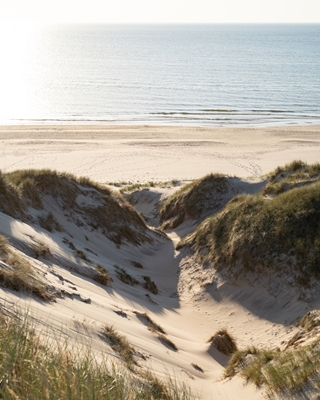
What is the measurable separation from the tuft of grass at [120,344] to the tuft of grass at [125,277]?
478 centimetres

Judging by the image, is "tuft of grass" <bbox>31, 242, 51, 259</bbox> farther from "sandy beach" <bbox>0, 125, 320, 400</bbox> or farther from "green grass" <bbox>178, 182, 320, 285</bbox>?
"green grass" <bbox>178, 182, 320, 285</bbox>

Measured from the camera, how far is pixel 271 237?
38.6 feet

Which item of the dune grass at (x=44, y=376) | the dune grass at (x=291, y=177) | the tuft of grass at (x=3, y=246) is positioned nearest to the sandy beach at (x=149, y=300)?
the tuft of grass at (x=3, y=246)

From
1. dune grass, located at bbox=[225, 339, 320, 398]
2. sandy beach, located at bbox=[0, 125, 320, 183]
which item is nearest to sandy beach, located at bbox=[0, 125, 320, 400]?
dune grass, located at bbox=[225, 339, 320, 398]

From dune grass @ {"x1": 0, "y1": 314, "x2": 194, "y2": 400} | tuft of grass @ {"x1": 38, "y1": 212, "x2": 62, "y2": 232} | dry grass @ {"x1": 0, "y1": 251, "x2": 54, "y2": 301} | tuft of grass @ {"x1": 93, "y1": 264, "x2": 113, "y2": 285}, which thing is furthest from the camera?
tuft of grass @ {"x1": 38, "y1": 212, "x2": 62, "y2": 232}

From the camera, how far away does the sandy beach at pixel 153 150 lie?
106ft

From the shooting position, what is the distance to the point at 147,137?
43.8 metres

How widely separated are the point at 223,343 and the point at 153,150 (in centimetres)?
3043

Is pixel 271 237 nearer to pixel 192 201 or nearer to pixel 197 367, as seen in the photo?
pixel 197 367

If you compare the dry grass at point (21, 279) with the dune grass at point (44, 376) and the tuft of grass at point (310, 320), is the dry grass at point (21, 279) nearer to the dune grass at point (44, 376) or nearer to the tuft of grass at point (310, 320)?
the dune grass at point (44, 376)

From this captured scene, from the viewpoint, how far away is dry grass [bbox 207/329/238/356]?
894 cm

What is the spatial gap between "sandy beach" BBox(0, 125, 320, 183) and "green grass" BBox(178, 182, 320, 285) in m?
16.3

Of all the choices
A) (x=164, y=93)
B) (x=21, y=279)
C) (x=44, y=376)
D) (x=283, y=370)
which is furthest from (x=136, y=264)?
(x=164, y=93)

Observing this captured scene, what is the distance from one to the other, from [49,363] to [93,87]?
72982 mm
